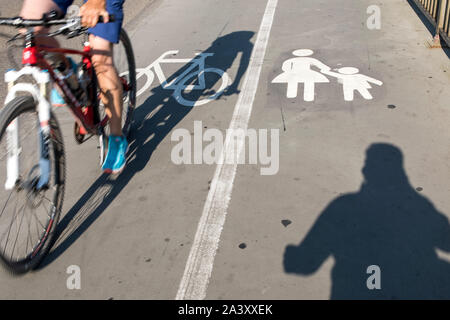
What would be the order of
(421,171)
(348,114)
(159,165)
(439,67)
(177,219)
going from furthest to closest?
(439,67)
(348,114)
(159,165)
(421,171)
(177,219)

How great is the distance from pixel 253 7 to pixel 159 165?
476 centimetres

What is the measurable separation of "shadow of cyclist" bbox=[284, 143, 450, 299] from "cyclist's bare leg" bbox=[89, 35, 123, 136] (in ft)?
5.63

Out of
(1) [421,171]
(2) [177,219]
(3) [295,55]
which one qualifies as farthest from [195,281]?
(3) [295,55]

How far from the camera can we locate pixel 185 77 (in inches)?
227

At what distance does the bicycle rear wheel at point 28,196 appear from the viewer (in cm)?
306

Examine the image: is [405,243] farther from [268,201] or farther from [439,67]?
[439,67]

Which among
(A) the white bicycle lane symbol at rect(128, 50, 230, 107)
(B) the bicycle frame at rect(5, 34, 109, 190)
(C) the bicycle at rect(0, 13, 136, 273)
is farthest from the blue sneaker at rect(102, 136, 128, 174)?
(A) the white bicycle lane symbol at rect(128, 50, 230, 107)

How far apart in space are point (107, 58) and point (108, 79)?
0.16 metres

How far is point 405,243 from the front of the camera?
3227 mm

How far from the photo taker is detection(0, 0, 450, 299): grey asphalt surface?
10.1 ft
